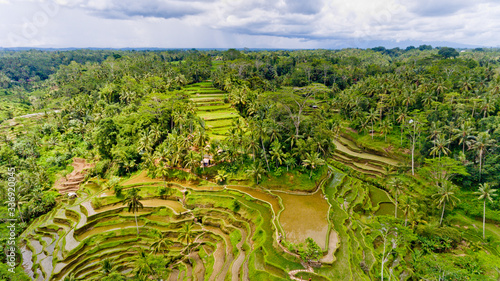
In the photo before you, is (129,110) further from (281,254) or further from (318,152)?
(281,254)

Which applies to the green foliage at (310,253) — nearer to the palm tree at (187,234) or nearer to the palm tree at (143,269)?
the palm tree at (187,234)

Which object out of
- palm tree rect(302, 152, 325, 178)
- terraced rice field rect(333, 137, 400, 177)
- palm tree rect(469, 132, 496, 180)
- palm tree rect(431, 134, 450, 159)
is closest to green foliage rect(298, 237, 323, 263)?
palm tree rect(302, 152, 325, 178)

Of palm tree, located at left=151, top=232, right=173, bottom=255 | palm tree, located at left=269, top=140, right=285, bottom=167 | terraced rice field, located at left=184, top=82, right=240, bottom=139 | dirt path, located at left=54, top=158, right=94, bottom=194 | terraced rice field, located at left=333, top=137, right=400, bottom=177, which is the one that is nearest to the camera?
palm tree, located at left=151, top=232, right=173, bottom=255

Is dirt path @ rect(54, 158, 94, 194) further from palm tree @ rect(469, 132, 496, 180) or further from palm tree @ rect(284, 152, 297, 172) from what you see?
palm tree @ rect(469, 132, 496, 180)

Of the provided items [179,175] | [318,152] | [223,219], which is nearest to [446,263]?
[318,152]

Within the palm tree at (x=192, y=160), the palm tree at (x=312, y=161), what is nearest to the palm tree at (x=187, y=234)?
the palm tree at (x=192, y=160)

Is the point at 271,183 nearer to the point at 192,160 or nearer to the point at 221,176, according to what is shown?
the point at 221,176

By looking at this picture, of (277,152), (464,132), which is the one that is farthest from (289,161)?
(464,132)
